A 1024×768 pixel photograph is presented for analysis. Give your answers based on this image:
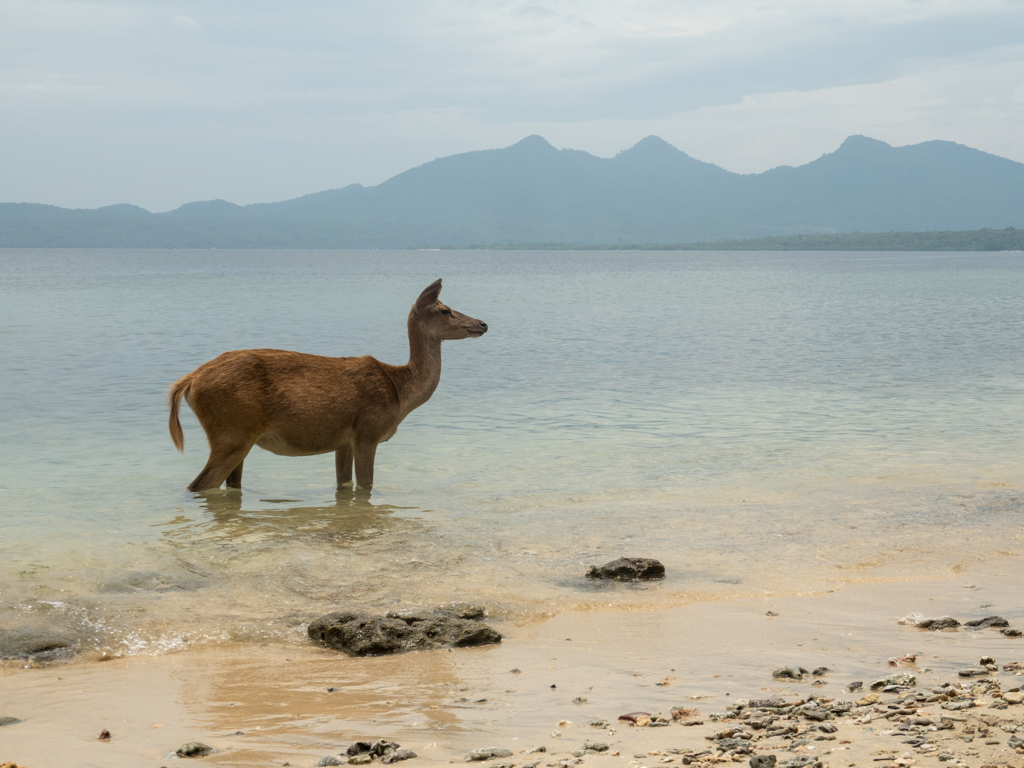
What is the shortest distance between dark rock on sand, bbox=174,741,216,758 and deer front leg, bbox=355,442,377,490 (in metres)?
6.05

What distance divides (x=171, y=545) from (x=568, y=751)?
5431 mm

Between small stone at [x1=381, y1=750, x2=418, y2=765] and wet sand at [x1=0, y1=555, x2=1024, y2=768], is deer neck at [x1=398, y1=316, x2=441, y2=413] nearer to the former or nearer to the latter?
wet sand at [x1=0, y1=555, x2=1024, y2=768]

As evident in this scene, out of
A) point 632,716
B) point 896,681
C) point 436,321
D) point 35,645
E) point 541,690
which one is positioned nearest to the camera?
point 632,716

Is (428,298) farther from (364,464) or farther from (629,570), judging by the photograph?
(629,570)

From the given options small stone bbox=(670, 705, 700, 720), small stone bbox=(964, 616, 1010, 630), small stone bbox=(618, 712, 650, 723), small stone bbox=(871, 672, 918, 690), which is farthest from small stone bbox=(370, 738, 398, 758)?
small stone bbox=(964, 616, 1010, 630)

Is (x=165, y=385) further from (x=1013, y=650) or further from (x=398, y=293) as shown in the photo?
(x=398, y=293)

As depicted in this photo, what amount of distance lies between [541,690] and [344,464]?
19.2ft

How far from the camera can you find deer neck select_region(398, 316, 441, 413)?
10.8m

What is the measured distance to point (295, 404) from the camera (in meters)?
9.92

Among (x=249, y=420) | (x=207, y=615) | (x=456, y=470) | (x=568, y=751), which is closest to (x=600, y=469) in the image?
Result: (x=456, y=470)

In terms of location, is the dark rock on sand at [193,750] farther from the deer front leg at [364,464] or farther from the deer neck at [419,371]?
the deer neck at [419,371]

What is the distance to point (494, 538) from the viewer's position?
9.30 metres

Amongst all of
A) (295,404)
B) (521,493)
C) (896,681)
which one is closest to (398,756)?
(896,681)

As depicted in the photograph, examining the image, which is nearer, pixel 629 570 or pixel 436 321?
pixel 629 570
